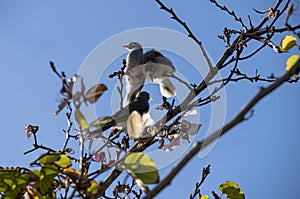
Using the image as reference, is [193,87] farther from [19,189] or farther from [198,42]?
[19,189]

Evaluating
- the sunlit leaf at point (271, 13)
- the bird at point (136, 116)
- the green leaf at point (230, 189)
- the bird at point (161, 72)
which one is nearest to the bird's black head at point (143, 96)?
the bird at point (136, 116)

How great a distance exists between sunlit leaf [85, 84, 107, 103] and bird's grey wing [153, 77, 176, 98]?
1023 millimetres

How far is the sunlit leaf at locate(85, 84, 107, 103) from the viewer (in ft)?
1.80

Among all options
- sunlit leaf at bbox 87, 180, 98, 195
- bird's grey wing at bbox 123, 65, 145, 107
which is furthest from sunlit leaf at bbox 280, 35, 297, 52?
bird's grey wing at bbox 123, 65, 145, 107

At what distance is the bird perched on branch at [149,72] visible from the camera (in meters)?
1.41

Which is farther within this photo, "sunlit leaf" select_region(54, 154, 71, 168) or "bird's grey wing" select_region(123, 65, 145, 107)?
"bird's grey wing" select_region(123, 65, 145, 107)

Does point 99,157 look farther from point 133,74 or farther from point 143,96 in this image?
point 133,74

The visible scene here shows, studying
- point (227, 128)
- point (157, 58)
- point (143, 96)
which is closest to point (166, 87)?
point (157, 58)

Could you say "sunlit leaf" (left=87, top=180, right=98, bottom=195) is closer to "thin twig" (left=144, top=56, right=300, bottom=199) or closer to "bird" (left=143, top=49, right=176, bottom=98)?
"thin twig" (left=144, top=56, right=300, bottom=199)

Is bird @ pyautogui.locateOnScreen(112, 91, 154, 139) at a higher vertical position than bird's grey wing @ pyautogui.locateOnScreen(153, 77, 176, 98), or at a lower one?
lower

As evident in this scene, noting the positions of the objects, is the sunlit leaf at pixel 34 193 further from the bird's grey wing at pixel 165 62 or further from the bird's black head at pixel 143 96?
the bird's grey wing at pixel 165 62

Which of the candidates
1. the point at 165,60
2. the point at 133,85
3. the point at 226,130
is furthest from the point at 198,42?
the point at 226,130

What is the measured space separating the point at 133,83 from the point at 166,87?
8.4 inches

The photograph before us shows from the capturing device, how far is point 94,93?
0.55m
